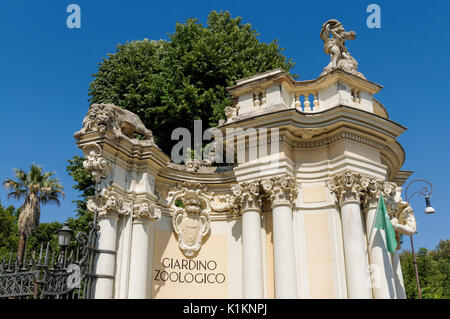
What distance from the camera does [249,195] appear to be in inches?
377

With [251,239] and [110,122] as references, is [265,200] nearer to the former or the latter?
[251,239]

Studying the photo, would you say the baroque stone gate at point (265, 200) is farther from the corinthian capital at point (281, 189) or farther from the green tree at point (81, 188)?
the green tree at point (81, 188)

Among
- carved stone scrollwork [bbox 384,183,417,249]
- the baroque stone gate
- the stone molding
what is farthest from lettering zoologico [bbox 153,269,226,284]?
carved stone scrollwork [bbox 384,183,417,249]

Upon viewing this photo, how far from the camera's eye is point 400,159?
1116cm

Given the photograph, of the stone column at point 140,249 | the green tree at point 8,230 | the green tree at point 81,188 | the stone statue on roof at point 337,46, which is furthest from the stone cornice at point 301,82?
the green tree at point 8,230

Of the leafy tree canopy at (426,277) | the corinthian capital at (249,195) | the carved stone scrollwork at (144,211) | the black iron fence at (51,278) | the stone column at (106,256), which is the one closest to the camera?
the black iron fence at (51,278)

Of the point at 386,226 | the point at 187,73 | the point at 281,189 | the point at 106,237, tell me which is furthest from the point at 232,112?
the point at 187,73

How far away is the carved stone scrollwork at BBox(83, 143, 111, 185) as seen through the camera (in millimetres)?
8781

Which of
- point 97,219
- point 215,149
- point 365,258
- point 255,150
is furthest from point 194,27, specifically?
point 365,258

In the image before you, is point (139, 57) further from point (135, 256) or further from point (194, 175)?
point (135, 256)

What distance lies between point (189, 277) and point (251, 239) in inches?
74.4

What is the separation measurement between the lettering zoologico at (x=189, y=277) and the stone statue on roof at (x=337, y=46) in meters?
5.57

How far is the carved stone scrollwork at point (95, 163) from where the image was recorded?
28.8ft

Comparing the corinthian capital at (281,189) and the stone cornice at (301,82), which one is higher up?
the stone cornice at (301,82)
